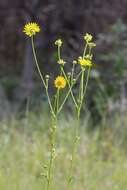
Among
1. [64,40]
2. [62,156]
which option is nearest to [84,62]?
[62,156]

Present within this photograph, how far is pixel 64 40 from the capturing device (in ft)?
25.8

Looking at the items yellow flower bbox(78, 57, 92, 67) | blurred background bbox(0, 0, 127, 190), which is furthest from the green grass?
yellow flower bbox(78, 57, 92, 67)

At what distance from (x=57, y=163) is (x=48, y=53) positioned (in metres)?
4.41

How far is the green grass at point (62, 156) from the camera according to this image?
3389 mm

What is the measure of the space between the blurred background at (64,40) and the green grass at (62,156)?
1249mm

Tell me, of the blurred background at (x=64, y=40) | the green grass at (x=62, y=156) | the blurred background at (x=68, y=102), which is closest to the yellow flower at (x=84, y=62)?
the blurred background at (x=68, y=102)

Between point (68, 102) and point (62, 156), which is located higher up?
point (68, 102)

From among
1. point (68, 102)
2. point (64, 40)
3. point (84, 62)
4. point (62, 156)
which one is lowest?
point (62, 156)

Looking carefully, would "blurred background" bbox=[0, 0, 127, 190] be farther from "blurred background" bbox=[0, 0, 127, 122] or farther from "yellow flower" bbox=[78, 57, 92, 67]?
"yellow flower" bbox=[78, 57, 92, 67]

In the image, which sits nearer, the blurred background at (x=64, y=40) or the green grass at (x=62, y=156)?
the green grass at (x=62, y=156)

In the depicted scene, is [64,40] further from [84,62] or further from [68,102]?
[84,62]

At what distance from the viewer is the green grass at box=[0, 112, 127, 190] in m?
3.39

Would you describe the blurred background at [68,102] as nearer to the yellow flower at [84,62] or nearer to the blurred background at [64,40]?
the blurred background at [64,40]

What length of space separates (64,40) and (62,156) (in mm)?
3956
